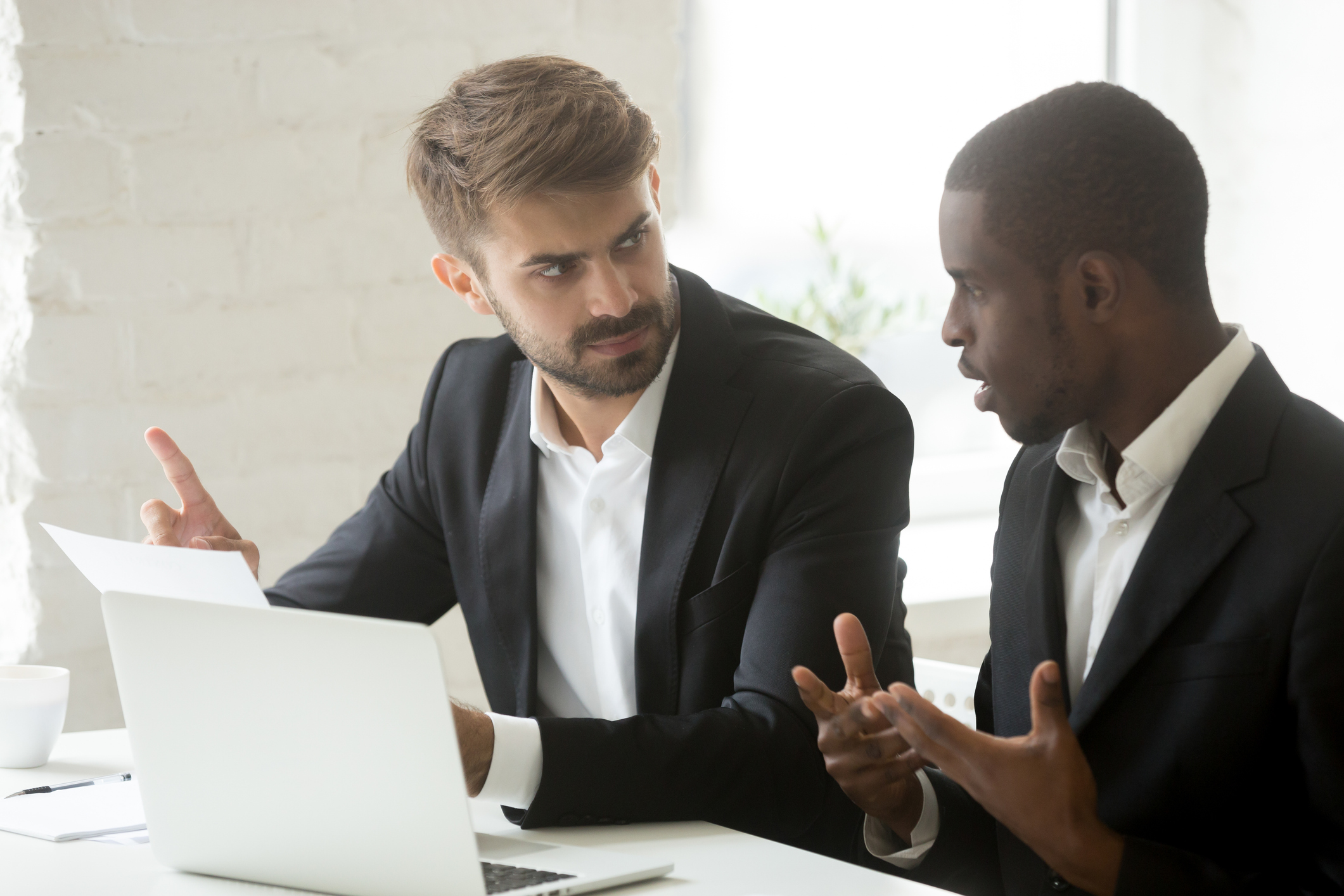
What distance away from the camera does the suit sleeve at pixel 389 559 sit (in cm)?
164

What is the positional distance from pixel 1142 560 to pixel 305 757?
2.06 feet

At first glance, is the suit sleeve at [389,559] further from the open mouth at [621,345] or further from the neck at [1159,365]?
the neck at [1159,365]

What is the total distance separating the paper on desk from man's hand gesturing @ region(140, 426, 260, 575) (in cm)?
24

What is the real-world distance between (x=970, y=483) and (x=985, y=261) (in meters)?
1.96

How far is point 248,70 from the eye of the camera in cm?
187

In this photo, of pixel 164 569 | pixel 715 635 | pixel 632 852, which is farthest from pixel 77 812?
pixel 715 635

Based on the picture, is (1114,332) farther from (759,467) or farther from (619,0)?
(619,0)

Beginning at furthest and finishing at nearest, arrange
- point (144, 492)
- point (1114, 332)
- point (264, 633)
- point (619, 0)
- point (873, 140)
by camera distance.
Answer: point (873, 140)
point (619, 0)
point (144, 492)
point (1114, 332)
point (264, 633)

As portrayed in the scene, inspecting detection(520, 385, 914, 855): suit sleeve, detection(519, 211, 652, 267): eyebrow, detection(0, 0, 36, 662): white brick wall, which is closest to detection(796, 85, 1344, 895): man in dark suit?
detection(520, 385, 914, 855): suit sleeve

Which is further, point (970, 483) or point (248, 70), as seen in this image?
point (970, 483)

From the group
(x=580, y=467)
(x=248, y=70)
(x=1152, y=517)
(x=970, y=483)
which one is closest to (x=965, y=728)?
(x=1152, y=517)

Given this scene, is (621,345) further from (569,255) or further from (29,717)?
(29,717)

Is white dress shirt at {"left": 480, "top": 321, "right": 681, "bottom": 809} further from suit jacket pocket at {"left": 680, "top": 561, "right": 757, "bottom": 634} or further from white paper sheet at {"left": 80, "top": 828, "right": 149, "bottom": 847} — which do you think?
white paper sheet at {"left": 80, "top": 828, "right": 149, "bottom": 847}

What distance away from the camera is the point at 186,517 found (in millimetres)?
1512
